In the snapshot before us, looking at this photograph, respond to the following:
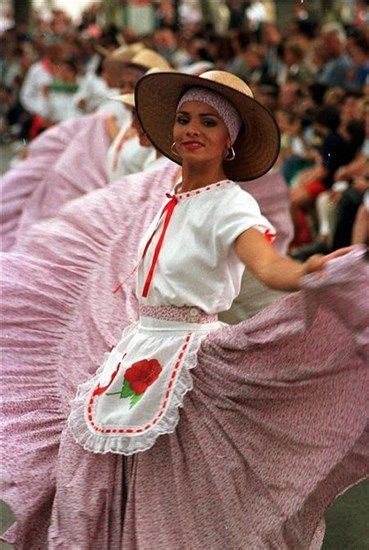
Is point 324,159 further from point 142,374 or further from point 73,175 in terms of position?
point 142,374

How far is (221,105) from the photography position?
3.51 m

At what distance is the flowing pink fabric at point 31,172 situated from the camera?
7.55 meters

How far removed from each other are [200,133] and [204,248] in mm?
344

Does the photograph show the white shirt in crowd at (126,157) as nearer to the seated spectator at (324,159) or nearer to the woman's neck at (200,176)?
the seated spectator at (324,159)

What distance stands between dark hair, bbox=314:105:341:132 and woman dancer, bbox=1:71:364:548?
5.06 metres

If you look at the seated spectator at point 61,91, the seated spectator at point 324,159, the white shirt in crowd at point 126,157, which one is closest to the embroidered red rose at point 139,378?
the white shirt in crowd at point 126,157

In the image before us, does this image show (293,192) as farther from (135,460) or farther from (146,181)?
(135,460)

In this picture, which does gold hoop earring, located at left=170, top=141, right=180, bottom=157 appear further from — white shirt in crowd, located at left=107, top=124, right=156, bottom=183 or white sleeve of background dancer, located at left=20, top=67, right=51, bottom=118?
white sleeve of background dancer, located at left=20, top=67, right=51, bottom=118

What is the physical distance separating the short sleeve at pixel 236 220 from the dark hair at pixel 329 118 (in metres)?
5.12

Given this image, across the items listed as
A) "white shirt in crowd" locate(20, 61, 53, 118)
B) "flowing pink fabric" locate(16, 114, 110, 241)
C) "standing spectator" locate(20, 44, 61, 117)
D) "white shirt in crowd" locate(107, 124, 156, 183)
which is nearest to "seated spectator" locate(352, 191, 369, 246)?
"white shirt in crowd" locate(107, 124, 156, 183)

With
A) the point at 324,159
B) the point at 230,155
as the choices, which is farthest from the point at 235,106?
the point at 324,159

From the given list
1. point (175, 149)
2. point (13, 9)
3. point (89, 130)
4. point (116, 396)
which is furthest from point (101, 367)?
point (13, 9)

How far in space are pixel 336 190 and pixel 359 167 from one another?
0.23 m

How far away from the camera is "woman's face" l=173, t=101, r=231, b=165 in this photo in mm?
3502
